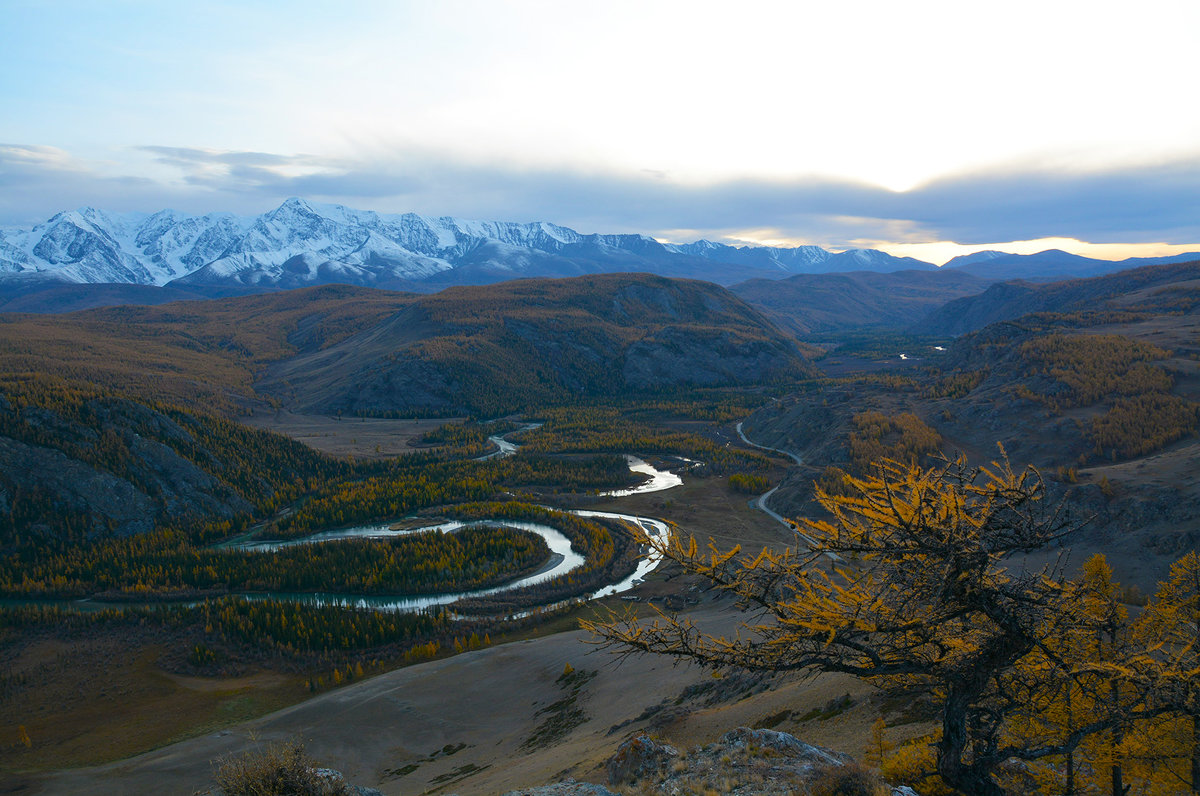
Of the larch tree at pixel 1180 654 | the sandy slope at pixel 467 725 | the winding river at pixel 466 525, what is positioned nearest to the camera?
the larch tree at pixel 1180 654

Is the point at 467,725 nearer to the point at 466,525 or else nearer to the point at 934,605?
the point at 934,605

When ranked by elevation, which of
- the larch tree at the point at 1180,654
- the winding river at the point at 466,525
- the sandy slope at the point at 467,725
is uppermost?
the larch tree at the point at 1180,654

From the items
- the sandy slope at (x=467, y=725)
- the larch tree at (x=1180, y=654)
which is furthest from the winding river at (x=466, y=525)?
the larch tree at (x=1180, y=654)

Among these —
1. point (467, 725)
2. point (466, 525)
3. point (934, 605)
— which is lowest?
point (466, 525)

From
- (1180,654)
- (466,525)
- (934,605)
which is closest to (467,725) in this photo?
(934,605)

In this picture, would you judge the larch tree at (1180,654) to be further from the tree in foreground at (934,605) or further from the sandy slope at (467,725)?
the sandy slope at (467,725)

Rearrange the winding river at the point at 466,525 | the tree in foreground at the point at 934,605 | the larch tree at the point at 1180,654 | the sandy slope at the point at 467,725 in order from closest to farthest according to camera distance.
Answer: the tree in foreground at the point at 934,605, the larch tree at the point at 1180,654, the sandy slope at the point at 467,725, the winding river at the point at 466,525

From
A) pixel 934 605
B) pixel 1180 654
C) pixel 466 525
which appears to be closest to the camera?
pixel 934 605

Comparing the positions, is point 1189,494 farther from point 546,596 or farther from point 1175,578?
point 546,596

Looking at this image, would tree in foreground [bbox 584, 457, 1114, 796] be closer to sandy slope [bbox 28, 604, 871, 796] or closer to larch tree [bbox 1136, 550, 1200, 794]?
larch tree [bbox 1136, 550, 1200, 794]
